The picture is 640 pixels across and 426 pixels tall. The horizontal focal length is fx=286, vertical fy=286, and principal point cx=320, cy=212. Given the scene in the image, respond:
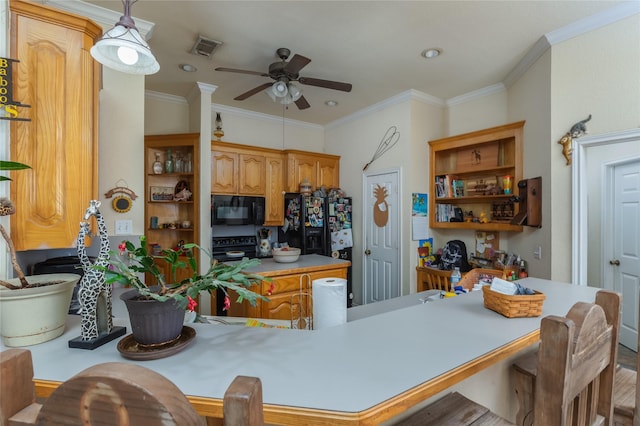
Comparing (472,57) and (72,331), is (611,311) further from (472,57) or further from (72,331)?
(472,57)

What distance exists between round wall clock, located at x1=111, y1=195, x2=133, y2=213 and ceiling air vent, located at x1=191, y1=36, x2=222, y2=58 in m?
1.56

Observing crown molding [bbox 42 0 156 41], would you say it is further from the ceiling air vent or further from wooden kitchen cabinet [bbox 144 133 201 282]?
wooden kitchen cabinet [bbox 144 133 201 282]

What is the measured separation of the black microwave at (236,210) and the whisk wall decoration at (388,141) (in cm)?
→ 181

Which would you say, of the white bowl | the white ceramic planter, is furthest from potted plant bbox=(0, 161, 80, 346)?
the white bowl

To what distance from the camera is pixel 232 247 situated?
390cm

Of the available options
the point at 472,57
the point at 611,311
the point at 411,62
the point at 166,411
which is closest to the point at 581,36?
the point at 472,57

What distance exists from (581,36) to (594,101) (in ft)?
1.86

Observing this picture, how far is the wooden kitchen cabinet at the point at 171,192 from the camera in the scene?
11.7 ft

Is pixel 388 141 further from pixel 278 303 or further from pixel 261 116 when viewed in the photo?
pixel 278 303

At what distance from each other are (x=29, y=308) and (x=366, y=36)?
9.35 feet

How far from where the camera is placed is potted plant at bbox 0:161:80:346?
832mm

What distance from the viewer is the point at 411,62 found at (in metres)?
3.02

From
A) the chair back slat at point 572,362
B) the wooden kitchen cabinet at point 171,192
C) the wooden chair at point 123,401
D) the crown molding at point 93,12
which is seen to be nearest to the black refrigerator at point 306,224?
the wooden kitchen cabinet at point 171,192

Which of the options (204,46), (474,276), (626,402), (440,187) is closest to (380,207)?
(440,187)
